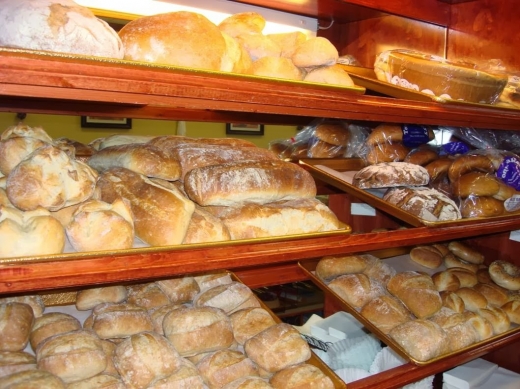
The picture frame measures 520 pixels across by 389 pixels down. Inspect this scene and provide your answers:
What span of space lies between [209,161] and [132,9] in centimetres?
64

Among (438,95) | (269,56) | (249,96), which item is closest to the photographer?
(249,96)

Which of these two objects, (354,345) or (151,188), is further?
(354,345)

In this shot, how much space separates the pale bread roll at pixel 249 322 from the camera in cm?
165

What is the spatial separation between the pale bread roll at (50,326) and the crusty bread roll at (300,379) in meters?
0.63

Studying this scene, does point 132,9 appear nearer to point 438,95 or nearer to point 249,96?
point 249,96

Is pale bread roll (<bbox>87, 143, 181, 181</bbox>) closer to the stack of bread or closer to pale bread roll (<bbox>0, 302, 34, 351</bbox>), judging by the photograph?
the stack of bread

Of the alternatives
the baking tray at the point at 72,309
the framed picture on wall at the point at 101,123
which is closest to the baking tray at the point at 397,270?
the baking tray at the point at 72,309

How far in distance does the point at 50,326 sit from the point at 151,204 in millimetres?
502

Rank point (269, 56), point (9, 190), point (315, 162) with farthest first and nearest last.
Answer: point (315, 162)
point (269, 56)
point (9, 190)

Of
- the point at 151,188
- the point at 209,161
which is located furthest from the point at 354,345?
the point at 151,188

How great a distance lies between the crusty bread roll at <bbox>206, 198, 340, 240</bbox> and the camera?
4.91 feet

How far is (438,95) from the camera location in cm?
206

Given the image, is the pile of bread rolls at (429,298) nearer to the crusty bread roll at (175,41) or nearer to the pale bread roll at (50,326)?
the pale bread roll at (50,326)

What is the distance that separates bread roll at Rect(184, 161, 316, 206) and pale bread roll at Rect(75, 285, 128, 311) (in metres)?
0.46
